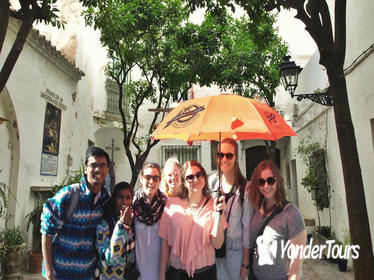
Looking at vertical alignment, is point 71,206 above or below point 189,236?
above

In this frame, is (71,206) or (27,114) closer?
(71,206)

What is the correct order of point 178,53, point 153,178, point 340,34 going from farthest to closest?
1. point 178,53
2. point 340,34
3. point 153,178

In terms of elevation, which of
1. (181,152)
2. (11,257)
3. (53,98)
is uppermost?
(53,98)

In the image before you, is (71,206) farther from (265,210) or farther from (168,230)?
(265,210)

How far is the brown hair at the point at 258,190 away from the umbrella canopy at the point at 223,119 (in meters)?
0.28

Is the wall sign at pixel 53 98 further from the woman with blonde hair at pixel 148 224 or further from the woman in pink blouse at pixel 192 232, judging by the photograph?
the woman in pink blouse at pixel 192 232

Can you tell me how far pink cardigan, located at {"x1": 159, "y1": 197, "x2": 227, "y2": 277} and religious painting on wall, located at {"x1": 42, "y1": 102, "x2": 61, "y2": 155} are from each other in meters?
5.80

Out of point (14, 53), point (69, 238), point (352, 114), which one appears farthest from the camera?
point (352, 114)

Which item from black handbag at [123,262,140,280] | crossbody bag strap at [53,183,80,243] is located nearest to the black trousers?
black handbag at [123,262,140,280]

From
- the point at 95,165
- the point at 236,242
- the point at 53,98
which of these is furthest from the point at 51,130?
the point at 236,242

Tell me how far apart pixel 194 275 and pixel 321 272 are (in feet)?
14.1

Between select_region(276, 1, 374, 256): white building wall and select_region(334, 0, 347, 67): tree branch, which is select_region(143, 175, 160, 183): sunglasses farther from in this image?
select_region(276, 1, 374, 256): white building wall

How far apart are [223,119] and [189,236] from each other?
1.04 m

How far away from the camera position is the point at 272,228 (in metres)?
2.41
